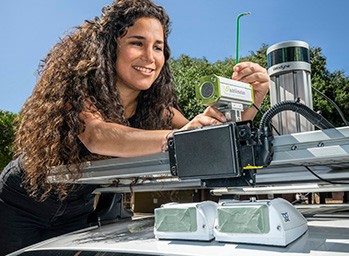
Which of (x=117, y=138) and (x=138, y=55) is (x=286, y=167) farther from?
(x=138, y=55)

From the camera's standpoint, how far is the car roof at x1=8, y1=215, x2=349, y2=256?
1.09m

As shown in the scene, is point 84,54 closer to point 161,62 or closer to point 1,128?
point 161,62

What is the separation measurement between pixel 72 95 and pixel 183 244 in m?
0.90

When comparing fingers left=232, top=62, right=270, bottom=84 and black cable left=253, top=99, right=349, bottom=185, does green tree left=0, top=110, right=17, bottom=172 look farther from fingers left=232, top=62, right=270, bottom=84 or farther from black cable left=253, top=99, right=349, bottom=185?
black cable left=253, top=99, right=349, bottom=185

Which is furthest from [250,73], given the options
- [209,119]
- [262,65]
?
[262,65]

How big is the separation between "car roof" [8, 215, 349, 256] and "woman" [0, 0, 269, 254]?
10.8 inches

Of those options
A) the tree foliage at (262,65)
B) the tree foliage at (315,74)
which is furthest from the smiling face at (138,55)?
the tree foliage at (262,65)

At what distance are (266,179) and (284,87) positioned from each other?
1.31 feet

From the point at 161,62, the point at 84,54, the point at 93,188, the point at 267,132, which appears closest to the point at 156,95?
the point at 161,62

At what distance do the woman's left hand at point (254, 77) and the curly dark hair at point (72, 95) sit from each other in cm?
59

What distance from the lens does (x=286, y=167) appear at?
1477 mm

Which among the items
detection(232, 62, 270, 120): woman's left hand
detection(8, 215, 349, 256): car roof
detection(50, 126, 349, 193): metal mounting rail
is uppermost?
detection(232, 62, 270, 120): woman's left hand

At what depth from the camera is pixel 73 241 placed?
1643 mm

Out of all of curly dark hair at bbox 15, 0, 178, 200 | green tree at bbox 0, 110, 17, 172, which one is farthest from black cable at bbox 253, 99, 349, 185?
green tree at bbox 0, 110, 17, 172
